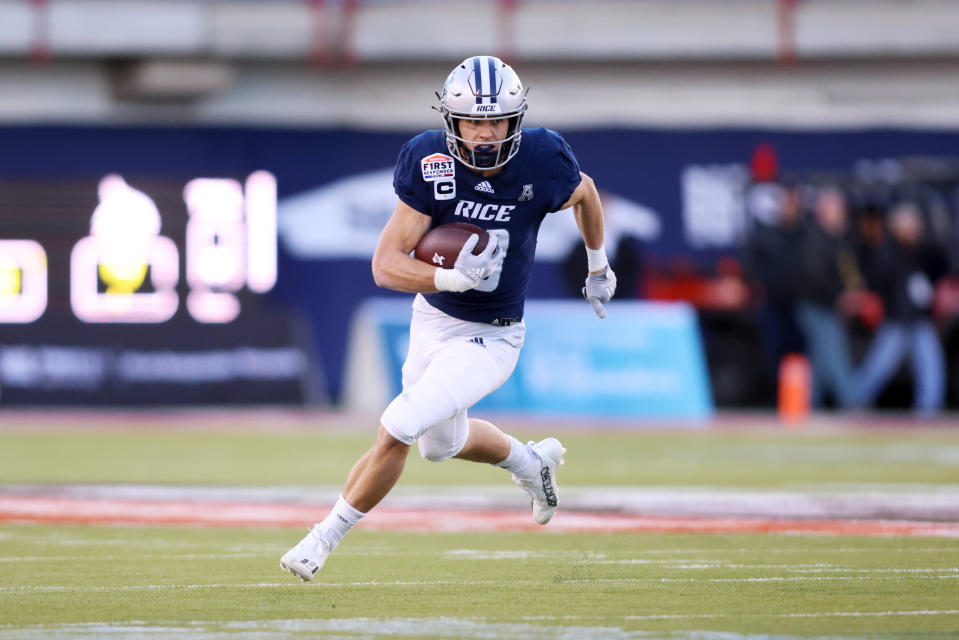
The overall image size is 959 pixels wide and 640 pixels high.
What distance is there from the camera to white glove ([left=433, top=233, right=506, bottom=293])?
5910 mm

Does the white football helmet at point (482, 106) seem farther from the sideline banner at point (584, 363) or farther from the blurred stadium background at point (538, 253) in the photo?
the sideline banner at point (584, 363)

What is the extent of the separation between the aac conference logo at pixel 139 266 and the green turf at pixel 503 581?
872 centimetres

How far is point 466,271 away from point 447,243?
0.17 metres

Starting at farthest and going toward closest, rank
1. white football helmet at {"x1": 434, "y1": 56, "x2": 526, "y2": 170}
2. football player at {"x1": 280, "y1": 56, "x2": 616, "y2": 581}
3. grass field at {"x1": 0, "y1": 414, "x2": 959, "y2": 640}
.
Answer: white football helmet at {"x1": 434, "y1": 56, "x2": 526, "y2": 170}, football player at {"x1": 280, "y1": 56, "x2": 616, "y2": 581}, grass field at {"x1": 0, "y1": 414, "x2": 959, "y2": 640}

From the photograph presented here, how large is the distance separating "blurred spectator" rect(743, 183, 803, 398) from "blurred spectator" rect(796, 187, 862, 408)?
22cm

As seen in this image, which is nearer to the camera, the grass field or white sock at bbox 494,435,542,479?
the grass field

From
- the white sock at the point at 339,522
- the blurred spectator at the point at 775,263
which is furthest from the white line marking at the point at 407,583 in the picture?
the blurred spectator at the point at 775,263

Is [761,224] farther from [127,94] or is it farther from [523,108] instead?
[523,108]

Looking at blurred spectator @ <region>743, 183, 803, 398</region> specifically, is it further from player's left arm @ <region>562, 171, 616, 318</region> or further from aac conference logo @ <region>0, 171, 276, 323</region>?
player's left arm @ <region>562, 171, 616, 318</region>

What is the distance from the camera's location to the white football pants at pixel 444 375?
19.5 ft

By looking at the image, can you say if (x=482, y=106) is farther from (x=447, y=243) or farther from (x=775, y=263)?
(x=775, y=263)

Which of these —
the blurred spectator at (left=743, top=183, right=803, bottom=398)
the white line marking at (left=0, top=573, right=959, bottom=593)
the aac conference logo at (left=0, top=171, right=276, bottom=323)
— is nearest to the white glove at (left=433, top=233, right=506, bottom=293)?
the white line marking at (left=0, top=573, right=959, bottom=593)

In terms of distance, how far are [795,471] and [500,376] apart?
4917 millimetres

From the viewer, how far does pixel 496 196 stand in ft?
20.6
